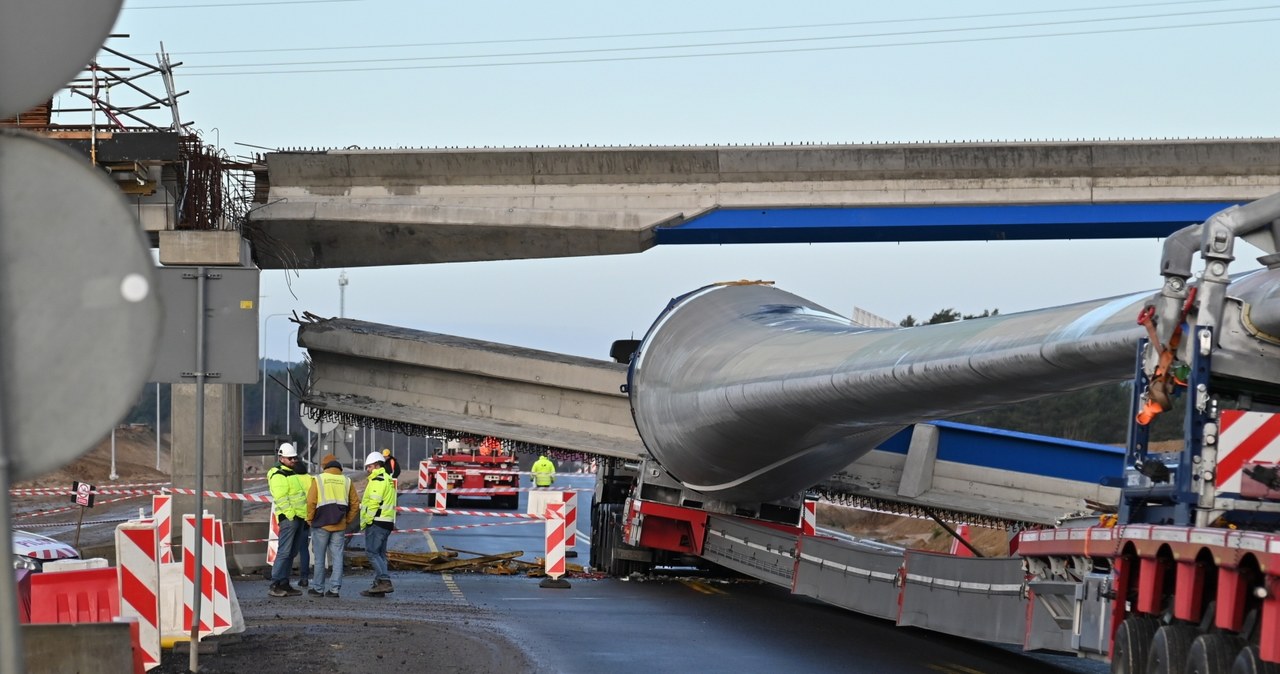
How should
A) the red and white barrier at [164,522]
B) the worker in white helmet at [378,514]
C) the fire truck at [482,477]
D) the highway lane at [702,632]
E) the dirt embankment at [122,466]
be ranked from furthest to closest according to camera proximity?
the dirt embankment at [122,466]
the fire truck at [482,477]
the worker in white helmet at [378,514]
the red and white barrier at [164,522]
the highway lane at [702,632]

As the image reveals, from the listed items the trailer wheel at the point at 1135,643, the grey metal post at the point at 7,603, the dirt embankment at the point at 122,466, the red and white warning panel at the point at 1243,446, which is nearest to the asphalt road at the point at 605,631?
the trailer wheel at the point at 1135,643

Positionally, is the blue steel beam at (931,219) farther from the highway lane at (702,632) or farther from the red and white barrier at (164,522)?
the red and white barrier at (164,522)

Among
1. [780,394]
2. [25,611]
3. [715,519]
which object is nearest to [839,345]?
[780,394]

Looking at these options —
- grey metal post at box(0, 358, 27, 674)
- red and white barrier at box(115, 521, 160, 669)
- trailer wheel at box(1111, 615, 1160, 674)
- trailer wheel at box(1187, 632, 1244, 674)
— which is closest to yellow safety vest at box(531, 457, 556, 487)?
red and white barrier at box(115, 521, 160, 669)

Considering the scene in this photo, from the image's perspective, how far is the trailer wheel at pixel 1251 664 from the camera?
7.87 meters

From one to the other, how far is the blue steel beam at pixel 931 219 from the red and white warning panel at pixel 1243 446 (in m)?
18.9

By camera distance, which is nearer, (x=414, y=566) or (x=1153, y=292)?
(x=1153, y=292)

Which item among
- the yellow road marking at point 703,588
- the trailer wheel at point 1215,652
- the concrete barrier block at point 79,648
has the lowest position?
the yellow road marking at point 703,588

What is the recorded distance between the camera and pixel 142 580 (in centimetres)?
1221

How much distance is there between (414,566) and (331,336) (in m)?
4.35

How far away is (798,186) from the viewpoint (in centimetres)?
2798

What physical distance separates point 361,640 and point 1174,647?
23.8 feet

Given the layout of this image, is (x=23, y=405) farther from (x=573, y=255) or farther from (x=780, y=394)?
(x=573, y=255)

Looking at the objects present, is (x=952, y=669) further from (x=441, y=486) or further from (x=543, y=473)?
(x=543, y=473)
